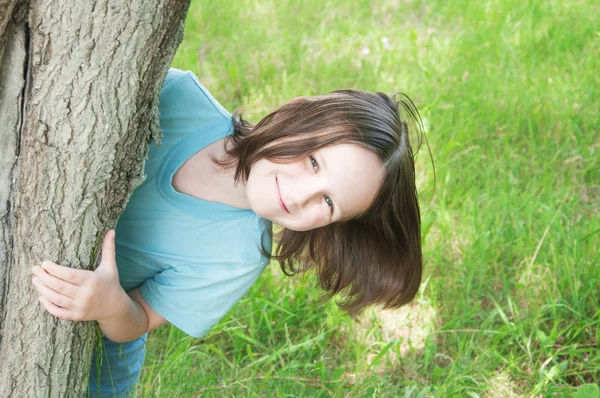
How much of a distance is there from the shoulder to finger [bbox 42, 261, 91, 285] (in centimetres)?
52

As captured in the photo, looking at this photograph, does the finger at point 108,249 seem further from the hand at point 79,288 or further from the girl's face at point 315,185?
the girl's face at point 315,185

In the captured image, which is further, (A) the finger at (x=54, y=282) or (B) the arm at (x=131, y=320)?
(B) the arm at (x=131, y=320)

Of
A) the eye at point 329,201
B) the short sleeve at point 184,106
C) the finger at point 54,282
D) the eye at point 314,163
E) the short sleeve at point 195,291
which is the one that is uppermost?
the short sleeve at point 184,106

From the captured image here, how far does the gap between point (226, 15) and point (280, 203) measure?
2796 millimetres

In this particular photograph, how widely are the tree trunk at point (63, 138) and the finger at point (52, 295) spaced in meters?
0.03

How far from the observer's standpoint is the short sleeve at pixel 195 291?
184 centimetres

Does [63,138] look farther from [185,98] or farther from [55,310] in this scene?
[185,98]

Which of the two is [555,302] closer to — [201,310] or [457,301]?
[457,301]

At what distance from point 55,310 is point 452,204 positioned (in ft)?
6.18

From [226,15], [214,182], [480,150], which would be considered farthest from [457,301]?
[226,15]

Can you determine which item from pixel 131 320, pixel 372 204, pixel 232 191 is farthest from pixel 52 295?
pixel 372 204

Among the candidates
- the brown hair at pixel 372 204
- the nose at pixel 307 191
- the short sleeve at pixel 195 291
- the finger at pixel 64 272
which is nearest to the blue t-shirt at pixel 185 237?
the short sleeve at pixel 195 291

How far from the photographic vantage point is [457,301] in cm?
264

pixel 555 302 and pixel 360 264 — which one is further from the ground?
pixel 360 264
